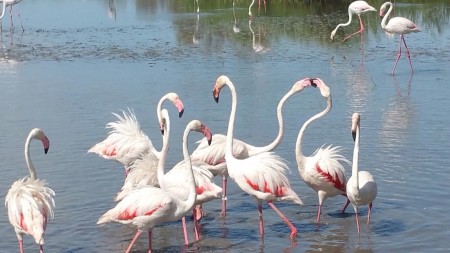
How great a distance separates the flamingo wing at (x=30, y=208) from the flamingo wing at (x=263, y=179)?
1641mm

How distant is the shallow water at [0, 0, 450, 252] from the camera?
7215mm

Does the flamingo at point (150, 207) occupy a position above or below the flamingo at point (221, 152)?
below

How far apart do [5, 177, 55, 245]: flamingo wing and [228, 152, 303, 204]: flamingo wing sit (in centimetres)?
164

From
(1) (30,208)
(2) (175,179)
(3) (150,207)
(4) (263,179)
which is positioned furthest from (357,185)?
(1) (30,208)

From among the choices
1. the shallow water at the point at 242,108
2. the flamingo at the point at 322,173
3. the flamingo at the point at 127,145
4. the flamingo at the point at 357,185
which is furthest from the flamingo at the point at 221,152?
the flamingo at the point at 357,185

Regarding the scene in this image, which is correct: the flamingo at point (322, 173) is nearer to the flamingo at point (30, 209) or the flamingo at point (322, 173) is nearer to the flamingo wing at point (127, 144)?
the flamingo wing at point (127, 144)

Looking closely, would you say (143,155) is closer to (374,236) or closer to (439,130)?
(374,236)

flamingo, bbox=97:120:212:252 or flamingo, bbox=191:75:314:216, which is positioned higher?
flamingo, bbox=191:75:314:216

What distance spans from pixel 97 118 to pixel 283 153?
3162 mm

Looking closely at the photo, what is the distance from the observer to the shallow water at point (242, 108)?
23.7ft

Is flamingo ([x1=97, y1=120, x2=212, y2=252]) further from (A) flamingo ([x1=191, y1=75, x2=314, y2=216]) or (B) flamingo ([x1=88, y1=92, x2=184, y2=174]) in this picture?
(B) flamingo ([x1=88, y1=92, x2=184, y2=174])

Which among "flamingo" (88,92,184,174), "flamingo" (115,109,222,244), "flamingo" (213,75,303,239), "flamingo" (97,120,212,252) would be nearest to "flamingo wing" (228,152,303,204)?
"flamingo" (213,75,303,239)

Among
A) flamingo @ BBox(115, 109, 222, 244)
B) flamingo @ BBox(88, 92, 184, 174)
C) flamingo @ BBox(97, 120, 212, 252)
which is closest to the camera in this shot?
flamingo @ BBox(97, 120, 212, 252)

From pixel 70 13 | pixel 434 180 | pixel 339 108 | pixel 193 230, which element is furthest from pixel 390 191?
pixel 70 13
